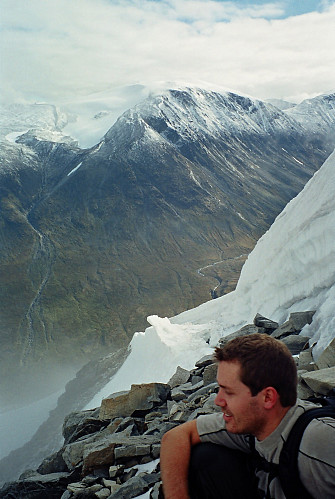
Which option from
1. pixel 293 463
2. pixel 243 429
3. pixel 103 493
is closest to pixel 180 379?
pixel 103 493

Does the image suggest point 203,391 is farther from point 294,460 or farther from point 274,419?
point 294,460

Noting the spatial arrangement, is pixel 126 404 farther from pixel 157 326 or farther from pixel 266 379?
pixel 157 326

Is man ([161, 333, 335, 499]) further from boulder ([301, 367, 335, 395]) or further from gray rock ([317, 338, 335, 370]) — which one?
gray rock ([317, 338, 335, 370])

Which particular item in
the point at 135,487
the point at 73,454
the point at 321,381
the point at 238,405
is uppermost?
the point at 238,405

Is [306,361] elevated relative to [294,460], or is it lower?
lower

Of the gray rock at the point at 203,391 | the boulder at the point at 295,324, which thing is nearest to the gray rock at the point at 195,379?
the gray rock at the point at 203,391

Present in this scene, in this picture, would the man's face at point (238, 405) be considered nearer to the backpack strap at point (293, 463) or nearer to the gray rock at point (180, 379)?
the backpack strap at point (293, 463)
